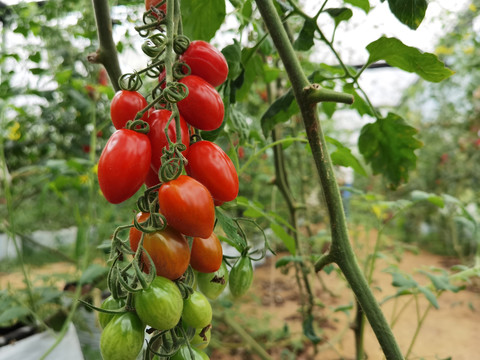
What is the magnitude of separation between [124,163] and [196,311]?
5.5 inches

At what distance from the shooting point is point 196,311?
304 millimetres

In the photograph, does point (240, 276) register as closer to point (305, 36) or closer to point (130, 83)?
point (130, 83)

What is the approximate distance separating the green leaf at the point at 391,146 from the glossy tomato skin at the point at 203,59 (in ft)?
1.26

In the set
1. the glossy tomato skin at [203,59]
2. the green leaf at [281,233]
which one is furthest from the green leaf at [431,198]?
the glossy tomato skin at [203,59]

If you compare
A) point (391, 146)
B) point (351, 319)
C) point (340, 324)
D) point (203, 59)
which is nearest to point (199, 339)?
point (203, 59)

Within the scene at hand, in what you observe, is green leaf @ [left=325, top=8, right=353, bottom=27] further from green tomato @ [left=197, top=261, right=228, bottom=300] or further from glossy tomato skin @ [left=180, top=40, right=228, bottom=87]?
green tomato @ [left=197, top=261, right=228, bottom=300]

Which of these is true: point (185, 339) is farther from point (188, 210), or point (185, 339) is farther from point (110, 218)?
point (110, 218)

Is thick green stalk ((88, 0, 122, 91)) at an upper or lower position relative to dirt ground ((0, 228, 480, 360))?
upper

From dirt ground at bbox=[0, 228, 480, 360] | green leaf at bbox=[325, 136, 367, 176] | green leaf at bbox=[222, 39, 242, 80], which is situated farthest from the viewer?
dirt ground at bbox=[0, 228, 480, 360]

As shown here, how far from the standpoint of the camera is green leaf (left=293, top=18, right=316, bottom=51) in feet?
1.70

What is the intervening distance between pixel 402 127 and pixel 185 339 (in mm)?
523

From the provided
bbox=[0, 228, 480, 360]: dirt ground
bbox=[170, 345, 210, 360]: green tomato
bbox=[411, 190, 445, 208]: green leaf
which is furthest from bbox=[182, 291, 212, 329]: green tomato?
bbox=[0, 228, 480, 360]: dirt ground

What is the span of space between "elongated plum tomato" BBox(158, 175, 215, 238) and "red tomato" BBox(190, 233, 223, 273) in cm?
4

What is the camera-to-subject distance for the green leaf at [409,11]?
0.44m
